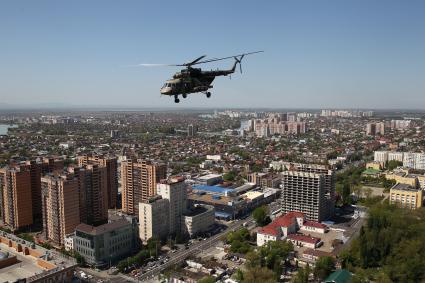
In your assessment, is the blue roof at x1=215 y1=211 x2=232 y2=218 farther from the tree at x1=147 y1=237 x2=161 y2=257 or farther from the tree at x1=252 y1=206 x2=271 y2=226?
the tree at x1=147 y1=237 x2=161 y2=257

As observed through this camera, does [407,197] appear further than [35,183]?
Yes

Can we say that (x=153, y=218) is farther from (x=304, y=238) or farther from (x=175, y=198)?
(x=304, y=238)

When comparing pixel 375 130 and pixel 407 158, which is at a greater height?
pixel 375 130

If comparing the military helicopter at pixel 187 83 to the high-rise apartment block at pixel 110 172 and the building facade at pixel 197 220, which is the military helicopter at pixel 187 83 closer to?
the building facade at pixel 197 220

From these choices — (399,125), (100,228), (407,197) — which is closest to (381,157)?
(407,197)

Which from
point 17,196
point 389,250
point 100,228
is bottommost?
point 389,250

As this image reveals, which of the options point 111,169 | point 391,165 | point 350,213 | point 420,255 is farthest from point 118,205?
point 391,165
